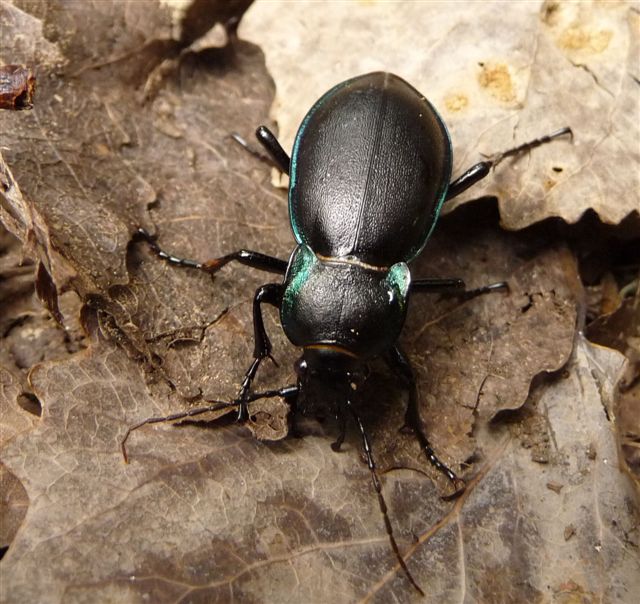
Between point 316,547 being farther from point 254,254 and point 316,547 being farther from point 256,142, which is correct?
point 256,142

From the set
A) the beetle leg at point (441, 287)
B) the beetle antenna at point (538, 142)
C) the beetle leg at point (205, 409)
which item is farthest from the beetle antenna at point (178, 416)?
the beetle antenna at point (538, 142)

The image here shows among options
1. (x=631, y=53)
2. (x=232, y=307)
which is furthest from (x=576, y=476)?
(x=631, y=53)

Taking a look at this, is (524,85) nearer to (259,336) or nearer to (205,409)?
(259,336)

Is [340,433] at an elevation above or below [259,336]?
below

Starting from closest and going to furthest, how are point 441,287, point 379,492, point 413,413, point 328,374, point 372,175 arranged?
point 379,492 < point 328,374 < point 413,413 < point 372,175 < point 441,287

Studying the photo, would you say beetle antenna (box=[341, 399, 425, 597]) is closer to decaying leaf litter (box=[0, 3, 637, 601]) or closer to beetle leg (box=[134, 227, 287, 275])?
decaying leaf litter (box=[0, 3, 637, 601])

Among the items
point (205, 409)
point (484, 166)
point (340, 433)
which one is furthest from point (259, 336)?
point (484, 166)
